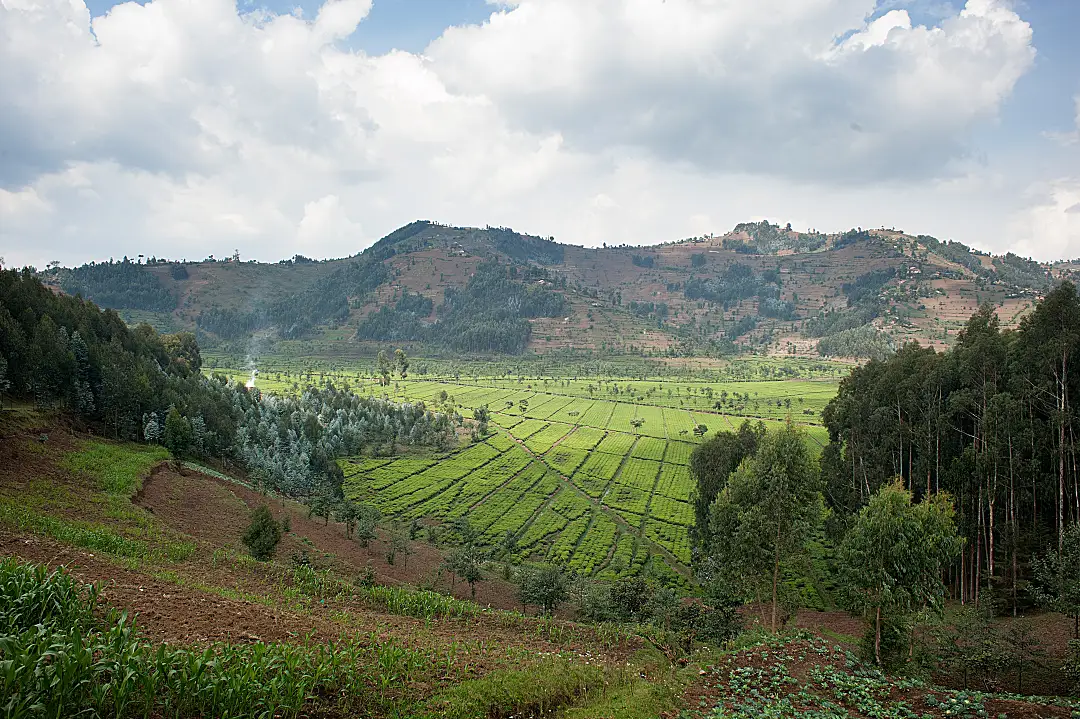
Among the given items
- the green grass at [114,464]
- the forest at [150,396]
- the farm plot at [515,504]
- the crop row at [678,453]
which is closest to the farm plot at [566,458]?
the farm plot at [515,504]

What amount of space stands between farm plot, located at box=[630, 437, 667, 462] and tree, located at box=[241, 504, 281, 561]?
227ft

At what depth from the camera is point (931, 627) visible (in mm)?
25297

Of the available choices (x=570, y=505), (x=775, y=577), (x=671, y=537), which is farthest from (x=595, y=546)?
(x=775, y=577)

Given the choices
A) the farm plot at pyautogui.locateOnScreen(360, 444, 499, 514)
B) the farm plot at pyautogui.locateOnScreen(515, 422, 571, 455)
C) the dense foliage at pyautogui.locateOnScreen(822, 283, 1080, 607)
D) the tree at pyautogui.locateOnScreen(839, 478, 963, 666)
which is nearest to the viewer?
the tree at pyautogui.locateOnScreen(839, 478, 963, 666)

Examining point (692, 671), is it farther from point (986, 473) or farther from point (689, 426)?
point (689, 426)

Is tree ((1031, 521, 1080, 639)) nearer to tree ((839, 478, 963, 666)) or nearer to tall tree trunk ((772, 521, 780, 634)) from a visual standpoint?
tree ((839, 478, 963, 666))

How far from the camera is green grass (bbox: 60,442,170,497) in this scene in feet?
104

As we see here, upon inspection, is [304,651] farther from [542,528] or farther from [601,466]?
[601,466]

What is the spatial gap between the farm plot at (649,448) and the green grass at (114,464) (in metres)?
68.9

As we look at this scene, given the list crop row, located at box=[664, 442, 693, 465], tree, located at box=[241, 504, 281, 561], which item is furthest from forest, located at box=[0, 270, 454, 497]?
crop row, located at box=[664, 442, 693, 465]

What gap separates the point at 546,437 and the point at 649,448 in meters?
20.1

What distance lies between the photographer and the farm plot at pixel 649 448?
91.1 m

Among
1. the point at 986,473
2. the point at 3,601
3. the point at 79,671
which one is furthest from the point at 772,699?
the point at 986,473

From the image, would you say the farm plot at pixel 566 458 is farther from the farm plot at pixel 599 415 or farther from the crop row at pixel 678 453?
the farm plot at pixel 599 415
